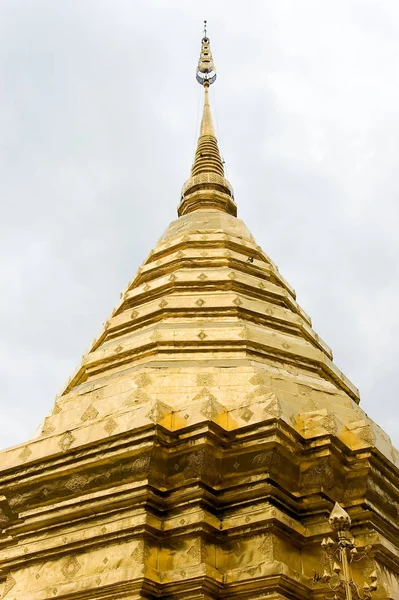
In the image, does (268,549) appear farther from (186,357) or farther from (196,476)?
(186,357)

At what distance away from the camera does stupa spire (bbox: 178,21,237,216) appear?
16.7 metres

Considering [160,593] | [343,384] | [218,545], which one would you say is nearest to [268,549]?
[218,545]

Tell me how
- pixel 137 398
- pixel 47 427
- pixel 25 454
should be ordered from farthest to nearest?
pixel 47 427, pixel 137 398, pixel 25 454

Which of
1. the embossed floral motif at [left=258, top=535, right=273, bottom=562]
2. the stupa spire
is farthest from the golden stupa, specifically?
the stupa spire

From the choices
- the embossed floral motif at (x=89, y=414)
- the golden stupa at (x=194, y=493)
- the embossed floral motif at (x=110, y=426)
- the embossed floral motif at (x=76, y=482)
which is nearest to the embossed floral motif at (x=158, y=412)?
the golden stupa at (x=194, y=493)

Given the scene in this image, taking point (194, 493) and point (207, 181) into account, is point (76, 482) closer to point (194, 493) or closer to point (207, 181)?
point (194, 493)

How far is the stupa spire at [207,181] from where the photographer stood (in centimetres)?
1670

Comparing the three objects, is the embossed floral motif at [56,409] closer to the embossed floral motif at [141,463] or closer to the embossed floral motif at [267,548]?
the embossed floral motif at [141,463]

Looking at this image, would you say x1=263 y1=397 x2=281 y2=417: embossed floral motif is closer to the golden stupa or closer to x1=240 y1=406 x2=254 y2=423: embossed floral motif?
the golden stupa

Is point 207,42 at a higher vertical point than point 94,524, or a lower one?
higher

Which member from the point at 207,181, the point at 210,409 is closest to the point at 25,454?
the point at 210,409

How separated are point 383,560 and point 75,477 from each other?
319cm

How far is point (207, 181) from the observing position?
677 inches

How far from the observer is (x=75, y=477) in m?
8.23
